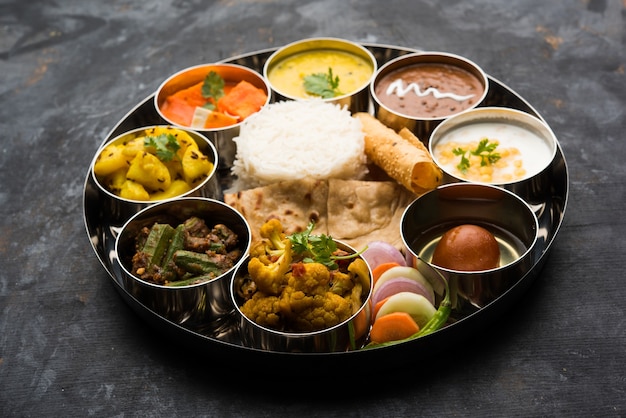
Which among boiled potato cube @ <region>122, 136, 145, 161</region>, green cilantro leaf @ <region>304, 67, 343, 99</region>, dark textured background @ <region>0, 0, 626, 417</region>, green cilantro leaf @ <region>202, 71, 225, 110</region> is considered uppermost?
boiled potato cube @ <region>122, 136, 145, 161</region>

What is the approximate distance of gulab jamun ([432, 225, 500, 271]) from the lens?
3.44 m

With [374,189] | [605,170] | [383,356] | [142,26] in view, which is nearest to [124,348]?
[383,356]

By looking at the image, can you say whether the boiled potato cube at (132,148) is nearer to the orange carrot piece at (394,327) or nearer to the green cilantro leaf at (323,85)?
the green cilantro leaf at (323,85)

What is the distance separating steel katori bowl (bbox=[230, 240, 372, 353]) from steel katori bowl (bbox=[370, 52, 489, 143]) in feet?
4.47

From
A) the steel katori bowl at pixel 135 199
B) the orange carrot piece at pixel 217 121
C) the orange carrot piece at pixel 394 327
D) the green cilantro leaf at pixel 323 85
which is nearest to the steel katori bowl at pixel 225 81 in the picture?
the orange carrot piece at pixel 217 121

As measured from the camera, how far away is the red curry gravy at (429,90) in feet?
14.5

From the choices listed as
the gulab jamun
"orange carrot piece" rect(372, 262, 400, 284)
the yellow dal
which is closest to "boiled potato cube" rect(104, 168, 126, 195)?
the yellow dal

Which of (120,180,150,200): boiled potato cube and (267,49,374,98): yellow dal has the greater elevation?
(120,180,150,200): boiled potato cube

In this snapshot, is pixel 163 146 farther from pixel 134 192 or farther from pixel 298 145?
pixel 298 145

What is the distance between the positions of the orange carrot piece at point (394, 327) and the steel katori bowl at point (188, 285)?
695 mm

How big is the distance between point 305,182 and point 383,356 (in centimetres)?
119

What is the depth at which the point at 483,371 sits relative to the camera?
3.22 m

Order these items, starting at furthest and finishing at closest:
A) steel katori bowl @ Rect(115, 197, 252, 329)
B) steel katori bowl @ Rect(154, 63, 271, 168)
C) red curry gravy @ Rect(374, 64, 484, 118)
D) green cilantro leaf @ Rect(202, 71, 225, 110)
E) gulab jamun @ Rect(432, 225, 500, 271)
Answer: green cilantro leaf @ Rect(202, 71, 225, 110), red curry gravy @ Rect(374, 64, 484, 118), steel katori bowl @ Rect(154, 63, 271, 168), gulab jamun @ Rect(432, 225, 500, 271), steel katori bowl @ Rect(115, 197, 252, 329)

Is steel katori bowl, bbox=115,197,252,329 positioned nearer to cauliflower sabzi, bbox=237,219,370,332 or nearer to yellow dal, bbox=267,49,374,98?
cauliflower sabzi, bbox=237,219,370,332
